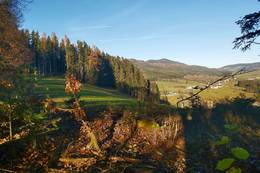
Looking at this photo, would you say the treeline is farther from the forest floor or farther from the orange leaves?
the orange leaves

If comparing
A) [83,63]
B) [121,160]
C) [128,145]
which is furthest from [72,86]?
[83,63]

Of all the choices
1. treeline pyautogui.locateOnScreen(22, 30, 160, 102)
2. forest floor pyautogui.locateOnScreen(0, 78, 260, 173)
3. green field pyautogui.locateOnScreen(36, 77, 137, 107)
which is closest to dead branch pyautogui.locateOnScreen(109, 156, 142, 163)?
forest floor pyautogui.locateOnScreen(0, 78, 260, 173)

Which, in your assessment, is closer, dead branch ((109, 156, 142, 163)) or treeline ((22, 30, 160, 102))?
dead branch ((109, 156, 142, 163))

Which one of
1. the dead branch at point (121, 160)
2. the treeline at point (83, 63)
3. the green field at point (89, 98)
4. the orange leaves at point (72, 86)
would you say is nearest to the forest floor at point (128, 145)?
the dead branch at point (121, 160)

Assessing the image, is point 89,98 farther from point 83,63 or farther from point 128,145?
point 83,63

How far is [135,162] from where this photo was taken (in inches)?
391

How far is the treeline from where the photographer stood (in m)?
87.9

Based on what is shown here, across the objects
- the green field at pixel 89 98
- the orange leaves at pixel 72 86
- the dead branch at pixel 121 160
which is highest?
the orange leaves at pixel 72 86

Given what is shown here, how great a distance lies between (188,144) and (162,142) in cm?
133

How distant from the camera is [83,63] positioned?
9712 centimetres

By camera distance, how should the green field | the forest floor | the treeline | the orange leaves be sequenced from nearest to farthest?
1. the forest floor
2. the orange leaves
3. the green field
4. the treeline

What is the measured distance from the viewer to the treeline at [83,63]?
288ft

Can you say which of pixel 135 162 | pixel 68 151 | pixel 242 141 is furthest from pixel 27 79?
pixel 242 141

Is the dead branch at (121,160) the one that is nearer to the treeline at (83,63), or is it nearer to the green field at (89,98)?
the green field at (89,98)
